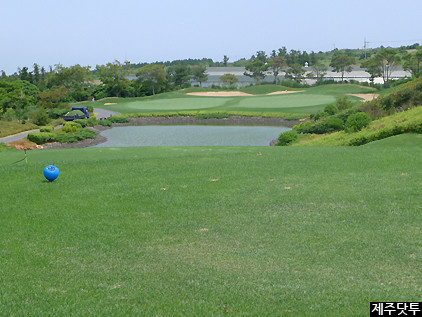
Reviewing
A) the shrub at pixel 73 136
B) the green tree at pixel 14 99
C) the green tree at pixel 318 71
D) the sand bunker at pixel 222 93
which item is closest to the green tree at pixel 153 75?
the sand bunker at pixel 222 93

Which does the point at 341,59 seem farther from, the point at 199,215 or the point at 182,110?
the point at 199,215

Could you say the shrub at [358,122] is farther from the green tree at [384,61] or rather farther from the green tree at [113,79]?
the green tree at [113,79]

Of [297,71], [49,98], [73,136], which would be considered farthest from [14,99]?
[297,71]

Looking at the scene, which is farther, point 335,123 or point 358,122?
point 335,123

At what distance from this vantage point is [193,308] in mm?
6949

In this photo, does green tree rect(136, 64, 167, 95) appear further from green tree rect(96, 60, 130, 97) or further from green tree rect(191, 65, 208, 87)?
green tree rect(191, 65, 208, 87)

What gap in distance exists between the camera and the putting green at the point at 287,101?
76044 mm

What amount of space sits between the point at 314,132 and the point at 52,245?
3237 centimetres

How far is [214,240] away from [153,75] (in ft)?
318

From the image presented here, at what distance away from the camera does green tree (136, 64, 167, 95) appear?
104 meters

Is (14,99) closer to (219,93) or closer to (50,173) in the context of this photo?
(219,93)

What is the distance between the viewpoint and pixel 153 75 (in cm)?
10431

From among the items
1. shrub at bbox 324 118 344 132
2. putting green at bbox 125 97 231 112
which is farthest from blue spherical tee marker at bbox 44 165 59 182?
Answer: putting green at bbox 125 97 231 112

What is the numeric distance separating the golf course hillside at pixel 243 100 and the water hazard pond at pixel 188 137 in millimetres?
19036
